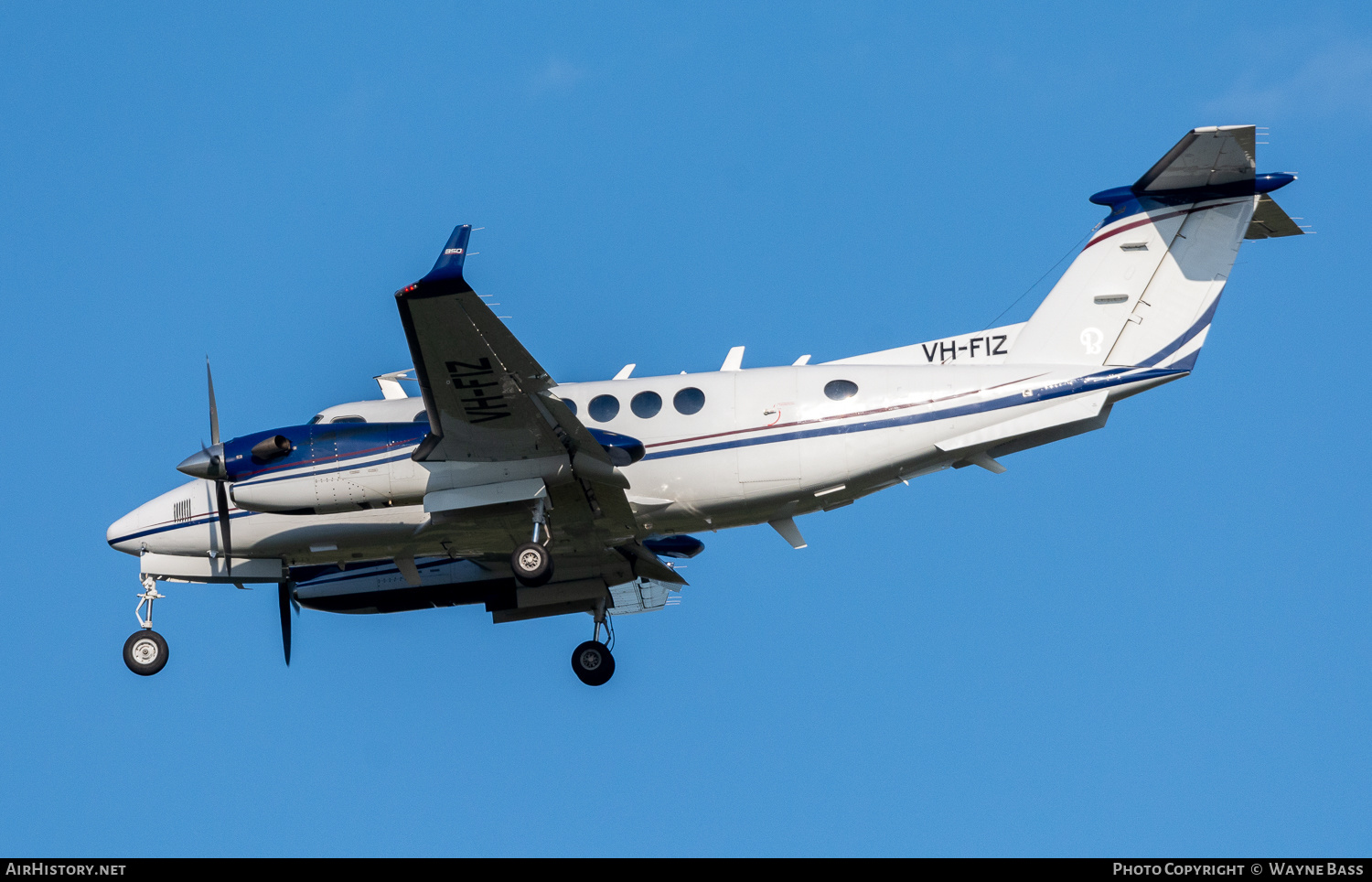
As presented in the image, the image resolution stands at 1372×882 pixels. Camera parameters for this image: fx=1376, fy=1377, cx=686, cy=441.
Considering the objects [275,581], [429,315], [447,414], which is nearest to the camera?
[429,315]

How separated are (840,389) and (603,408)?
11.0 feet

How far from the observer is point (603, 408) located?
1955cm

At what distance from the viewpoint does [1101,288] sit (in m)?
19.9

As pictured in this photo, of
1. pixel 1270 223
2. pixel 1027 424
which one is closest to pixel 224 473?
pixel 1027 424

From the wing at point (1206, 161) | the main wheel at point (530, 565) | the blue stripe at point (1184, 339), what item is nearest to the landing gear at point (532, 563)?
the main wheel at point (530, 565)

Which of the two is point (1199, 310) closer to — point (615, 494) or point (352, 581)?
point (615, 494)

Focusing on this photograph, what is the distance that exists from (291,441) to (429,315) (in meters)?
3.82

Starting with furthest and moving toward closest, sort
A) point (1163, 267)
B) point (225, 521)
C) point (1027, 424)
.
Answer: point (225, 521) < point (1163, 267) < point (1027, 424)

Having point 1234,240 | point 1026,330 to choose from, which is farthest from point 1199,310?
point 1026,330

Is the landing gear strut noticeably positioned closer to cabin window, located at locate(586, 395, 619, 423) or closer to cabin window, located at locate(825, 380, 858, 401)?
cabin window, located at locate(586, 395, 619, 423)

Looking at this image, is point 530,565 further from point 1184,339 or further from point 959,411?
point 1184,339

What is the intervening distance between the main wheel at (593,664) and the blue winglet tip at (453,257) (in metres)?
9.03

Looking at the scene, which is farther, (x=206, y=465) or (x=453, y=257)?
(x=206, y=465)

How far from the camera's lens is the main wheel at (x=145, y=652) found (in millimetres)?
21078
